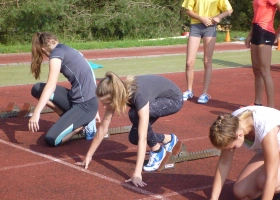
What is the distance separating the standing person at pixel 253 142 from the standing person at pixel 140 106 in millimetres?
915

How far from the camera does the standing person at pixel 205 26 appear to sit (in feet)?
30.2

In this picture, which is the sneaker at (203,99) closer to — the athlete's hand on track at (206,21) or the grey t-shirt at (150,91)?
the athlete's hand on track at (206,21)

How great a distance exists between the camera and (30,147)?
267 inches

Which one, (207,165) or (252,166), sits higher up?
(252,166)

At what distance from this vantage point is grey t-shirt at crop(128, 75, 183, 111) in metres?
5.23

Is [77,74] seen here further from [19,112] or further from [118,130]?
[19,112]

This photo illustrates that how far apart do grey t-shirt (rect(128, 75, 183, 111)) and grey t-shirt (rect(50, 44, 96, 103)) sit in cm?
139

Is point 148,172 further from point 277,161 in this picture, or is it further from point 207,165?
point 277,161

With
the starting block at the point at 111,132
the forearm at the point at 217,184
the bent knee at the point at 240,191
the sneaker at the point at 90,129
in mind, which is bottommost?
the starting block at the point at 111,132

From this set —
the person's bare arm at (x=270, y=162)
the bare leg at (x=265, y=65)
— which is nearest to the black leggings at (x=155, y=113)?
the person's bare arm at (x=270, y=162)

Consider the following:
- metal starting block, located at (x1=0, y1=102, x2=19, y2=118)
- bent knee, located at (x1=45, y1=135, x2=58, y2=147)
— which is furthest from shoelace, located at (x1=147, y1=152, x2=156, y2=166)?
metal starting block, located at (x1=0, y1=102, x2=19, y2=118)

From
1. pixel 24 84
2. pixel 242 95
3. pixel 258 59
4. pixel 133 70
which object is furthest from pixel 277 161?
pixel 133 70

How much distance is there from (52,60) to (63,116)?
0.69 meters

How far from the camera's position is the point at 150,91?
5.50 m
